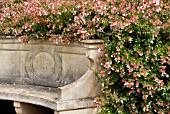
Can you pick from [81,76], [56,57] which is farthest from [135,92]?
[56,57]

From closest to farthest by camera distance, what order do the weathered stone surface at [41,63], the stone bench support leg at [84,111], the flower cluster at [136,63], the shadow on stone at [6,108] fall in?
1. the flower cluster at [136,63]
2. the stone bench support leg at [84,111]
3. the weathered stone surface at [41,63]
4. the shadow on stone at [6,108]

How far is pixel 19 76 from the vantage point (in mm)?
5668

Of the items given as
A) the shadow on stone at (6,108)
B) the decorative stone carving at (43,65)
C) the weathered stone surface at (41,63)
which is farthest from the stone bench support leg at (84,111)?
the shadow on stone at (6,108)

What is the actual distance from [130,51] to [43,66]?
1.47m

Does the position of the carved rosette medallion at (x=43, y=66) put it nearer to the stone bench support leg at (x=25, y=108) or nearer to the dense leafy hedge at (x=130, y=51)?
the stone bench support leg at (x=25, y=108)

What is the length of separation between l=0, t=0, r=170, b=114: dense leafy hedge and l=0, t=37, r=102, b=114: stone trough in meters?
0.16

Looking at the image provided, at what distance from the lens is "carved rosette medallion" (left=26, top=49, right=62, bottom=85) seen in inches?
207

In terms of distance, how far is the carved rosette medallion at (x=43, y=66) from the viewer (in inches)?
207

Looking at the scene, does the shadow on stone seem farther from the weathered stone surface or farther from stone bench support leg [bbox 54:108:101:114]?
stone bench support leg [bbox 54:108:101:114]

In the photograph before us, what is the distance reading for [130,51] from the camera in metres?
4.34

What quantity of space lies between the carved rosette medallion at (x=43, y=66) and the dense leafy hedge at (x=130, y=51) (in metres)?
0.54

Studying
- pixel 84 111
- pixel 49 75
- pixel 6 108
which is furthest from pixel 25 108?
pixel 6 108

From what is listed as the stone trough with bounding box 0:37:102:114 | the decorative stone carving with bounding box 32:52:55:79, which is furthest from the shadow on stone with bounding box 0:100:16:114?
the decorative stone carving with bounding box 32:52:55:79

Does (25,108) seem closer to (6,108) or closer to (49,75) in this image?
(49,75)
